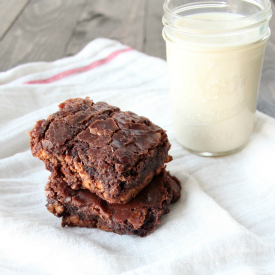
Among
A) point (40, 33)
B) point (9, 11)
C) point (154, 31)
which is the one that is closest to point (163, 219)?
point (154, 31)

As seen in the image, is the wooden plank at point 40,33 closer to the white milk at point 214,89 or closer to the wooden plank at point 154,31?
the wooden plank at point 154,31

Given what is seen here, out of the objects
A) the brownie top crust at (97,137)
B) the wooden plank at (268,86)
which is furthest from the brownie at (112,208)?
the wooden plank at (268,86)

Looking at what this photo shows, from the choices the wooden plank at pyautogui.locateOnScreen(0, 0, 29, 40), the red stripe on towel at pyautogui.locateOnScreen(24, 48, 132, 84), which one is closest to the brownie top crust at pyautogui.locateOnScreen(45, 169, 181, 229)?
the red stripe on towel at pyautogui.locateOnScreen(24, 48, 132, 84)

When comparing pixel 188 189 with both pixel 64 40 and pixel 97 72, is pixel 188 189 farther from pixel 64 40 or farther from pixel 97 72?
pixel 64 40

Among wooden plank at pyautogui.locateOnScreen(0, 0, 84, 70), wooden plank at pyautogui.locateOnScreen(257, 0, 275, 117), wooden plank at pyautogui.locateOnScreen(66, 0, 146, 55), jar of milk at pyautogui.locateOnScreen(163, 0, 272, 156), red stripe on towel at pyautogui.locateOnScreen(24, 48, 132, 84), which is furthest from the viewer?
wooden plank at pyautogui.locateOnScreen(66, 0, 146, 55)

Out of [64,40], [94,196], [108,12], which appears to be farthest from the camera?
[108,12]

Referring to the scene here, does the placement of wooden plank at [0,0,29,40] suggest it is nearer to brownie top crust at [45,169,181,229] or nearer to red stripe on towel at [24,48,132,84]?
red stripe on towel at [24,48,132,84]

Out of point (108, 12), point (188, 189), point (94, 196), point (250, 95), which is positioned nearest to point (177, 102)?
point (250, 95)
